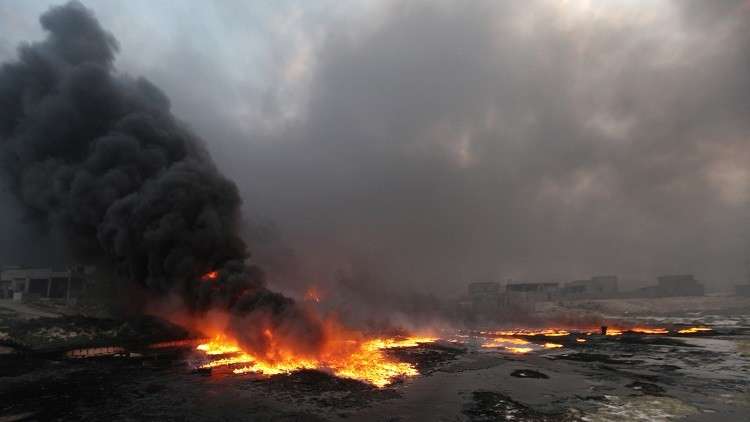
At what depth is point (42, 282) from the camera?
81875 millimetres

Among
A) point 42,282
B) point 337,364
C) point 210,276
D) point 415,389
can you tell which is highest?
point 210,276

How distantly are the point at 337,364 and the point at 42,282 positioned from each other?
79557 millimetres

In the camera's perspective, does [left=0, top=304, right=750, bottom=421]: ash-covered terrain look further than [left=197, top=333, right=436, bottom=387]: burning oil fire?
No

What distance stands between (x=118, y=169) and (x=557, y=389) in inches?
1937

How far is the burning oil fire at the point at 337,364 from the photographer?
30359 millimetres

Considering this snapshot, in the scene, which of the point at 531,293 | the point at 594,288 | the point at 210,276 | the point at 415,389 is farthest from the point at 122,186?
the point at 594,288

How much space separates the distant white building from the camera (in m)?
73.9

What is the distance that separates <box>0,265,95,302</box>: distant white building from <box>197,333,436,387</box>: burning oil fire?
47556 mm

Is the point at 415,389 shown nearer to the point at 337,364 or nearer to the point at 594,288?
the point at 337,364

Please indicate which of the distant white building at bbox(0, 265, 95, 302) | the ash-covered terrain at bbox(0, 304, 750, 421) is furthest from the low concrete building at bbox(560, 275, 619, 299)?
the distant white building at bbox(0, 265, 95, 302)

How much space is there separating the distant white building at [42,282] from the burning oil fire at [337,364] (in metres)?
47.6

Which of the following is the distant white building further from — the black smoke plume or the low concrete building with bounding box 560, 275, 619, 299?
the low concrete building with bounding box 560, 275, 619, 299

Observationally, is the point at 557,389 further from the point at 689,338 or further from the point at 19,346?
the point at 19,346

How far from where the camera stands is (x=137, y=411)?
72.3ft
